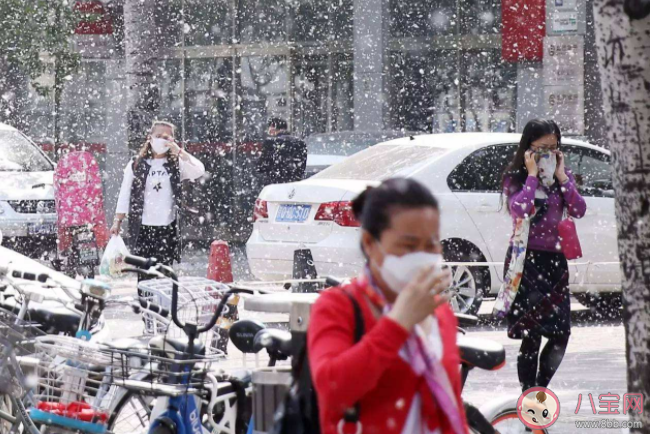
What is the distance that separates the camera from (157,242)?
10.5m

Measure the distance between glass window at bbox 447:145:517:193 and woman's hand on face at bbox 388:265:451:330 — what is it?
877 centimetres

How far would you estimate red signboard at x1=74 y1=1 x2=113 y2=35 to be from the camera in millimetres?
21792

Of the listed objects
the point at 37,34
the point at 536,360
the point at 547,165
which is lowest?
the point at 536,360

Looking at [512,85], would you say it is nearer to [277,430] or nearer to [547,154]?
[547,154]

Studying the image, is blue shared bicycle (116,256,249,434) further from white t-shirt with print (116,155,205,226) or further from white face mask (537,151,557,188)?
white t-shirt with print (116,155,205,226)

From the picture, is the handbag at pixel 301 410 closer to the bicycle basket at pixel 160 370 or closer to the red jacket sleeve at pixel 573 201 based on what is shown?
the bicycle basket at pixel 160 370

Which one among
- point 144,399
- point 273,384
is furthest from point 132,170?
point 273,384

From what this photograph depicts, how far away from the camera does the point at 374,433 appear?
300cm

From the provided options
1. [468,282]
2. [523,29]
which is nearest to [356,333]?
[468,282]

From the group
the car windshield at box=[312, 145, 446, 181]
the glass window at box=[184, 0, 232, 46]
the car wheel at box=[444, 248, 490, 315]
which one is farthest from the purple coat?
the glass window at box=[184, 0, 232, 46]

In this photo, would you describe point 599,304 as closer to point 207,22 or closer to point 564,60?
point 564,60

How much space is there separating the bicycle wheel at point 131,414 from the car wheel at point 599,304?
798 centimetres

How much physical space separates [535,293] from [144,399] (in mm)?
2773

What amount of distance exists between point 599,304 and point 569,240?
5.84m
